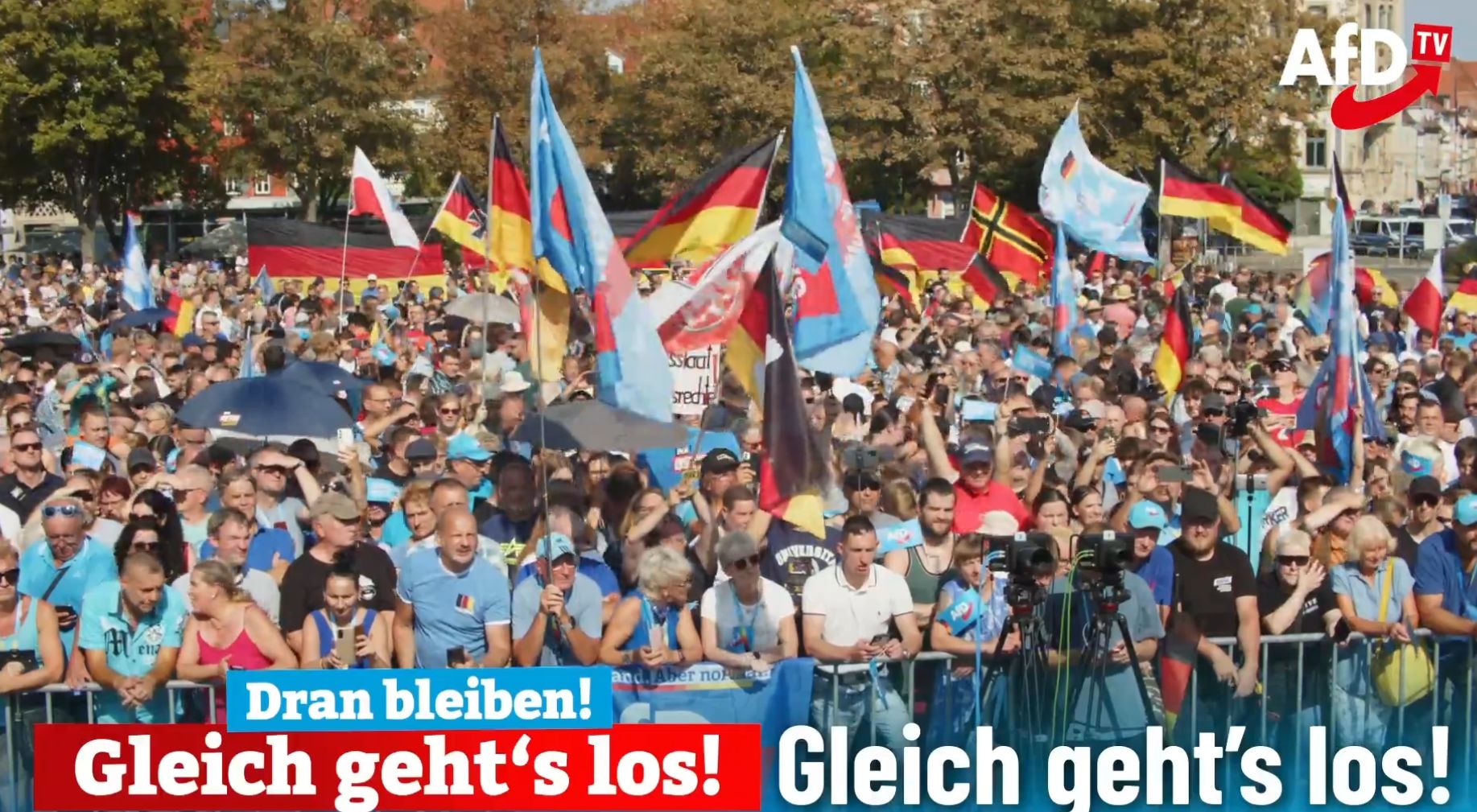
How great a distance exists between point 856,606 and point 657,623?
75 centimetres

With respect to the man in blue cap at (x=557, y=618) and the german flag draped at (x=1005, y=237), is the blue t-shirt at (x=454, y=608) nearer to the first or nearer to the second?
the man in blue cap at (x=557, y=618)

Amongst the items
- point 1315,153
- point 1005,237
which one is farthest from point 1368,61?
point 1005,237

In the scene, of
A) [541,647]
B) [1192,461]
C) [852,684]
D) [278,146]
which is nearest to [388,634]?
[541,647]

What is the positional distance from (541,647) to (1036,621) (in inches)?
73.4

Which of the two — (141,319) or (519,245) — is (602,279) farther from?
(141,319)

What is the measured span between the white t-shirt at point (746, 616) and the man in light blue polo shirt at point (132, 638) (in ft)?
6.39

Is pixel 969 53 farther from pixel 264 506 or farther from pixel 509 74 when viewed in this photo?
pixel 264 506

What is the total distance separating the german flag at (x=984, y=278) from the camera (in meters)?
21.7

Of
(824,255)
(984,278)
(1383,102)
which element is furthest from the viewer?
(1383,102)

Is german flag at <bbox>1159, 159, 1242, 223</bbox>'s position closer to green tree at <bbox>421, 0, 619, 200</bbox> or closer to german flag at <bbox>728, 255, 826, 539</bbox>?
german flag at <bbox>728, 255, 826, 539</bbox>

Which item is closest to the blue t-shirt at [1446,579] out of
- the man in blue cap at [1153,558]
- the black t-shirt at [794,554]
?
the man in blue cap at [1153,558]

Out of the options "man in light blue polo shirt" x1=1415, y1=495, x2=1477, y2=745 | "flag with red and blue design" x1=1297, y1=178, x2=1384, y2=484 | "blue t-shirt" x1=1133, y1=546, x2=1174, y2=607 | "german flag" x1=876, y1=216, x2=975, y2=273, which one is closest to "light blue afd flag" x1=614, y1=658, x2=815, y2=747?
"blue t-shirt" x1=1133, y1=546, x2=1174, y2=607

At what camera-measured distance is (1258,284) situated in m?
27.5

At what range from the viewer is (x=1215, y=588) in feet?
26.7
